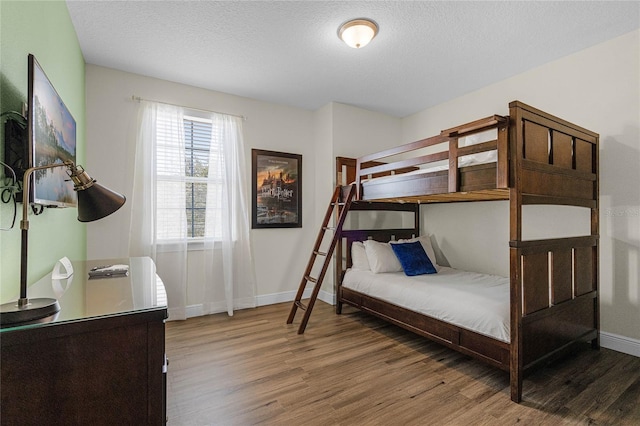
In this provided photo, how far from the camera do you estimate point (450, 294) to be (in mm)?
2516

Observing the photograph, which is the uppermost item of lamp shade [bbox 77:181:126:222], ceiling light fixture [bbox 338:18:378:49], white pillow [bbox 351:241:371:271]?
ceiling light fixture [bbox 338:18:378:49]

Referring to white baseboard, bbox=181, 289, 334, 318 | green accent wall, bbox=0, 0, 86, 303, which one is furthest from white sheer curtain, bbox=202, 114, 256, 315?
green accent wall, bbox=0, 0, 86, 303

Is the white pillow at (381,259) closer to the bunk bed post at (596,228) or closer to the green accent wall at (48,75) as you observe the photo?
the bunk bed post at (596,228)

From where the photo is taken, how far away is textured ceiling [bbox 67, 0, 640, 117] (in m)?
2.23

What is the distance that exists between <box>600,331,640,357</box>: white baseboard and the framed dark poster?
132 inches

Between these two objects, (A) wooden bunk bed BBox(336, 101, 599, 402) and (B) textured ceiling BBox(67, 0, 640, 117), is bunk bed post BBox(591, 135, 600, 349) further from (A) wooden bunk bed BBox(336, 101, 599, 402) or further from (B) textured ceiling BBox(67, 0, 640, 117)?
(B) textured ceiling BBox(67, 0, 640, 117)

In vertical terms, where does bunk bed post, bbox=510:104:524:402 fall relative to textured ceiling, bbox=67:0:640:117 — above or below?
below

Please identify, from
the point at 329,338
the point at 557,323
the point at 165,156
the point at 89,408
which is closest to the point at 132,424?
the point at 89,408

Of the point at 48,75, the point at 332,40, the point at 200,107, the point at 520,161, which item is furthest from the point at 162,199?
the point at 520,161

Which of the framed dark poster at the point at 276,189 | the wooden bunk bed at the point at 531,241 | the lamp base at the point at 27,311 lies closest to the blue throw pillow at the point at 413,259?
the wooden bunk bed at the point at 531,241

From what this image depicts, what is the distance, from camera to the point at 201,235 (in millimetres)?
3629

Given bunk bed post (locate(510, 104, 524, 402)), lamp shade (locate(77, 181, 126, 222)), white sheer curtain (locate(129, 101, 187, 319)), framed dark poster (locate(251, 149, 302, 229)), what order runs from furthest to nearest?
framed dark poster (locate(251, 149, 302, 229))
white sheer curtain (locate(129, 101, 187, 319))
bunk bed post (locate(510, 104, 524, 402))
lamp shade (locate(77, 181, 126, 222))

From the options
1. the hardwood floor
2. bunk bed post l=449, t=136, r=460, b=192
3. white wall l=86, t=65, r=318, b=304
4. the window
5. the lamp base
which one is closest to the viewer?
the lamp base

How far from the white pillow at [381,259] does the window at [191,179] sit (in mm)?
1845
